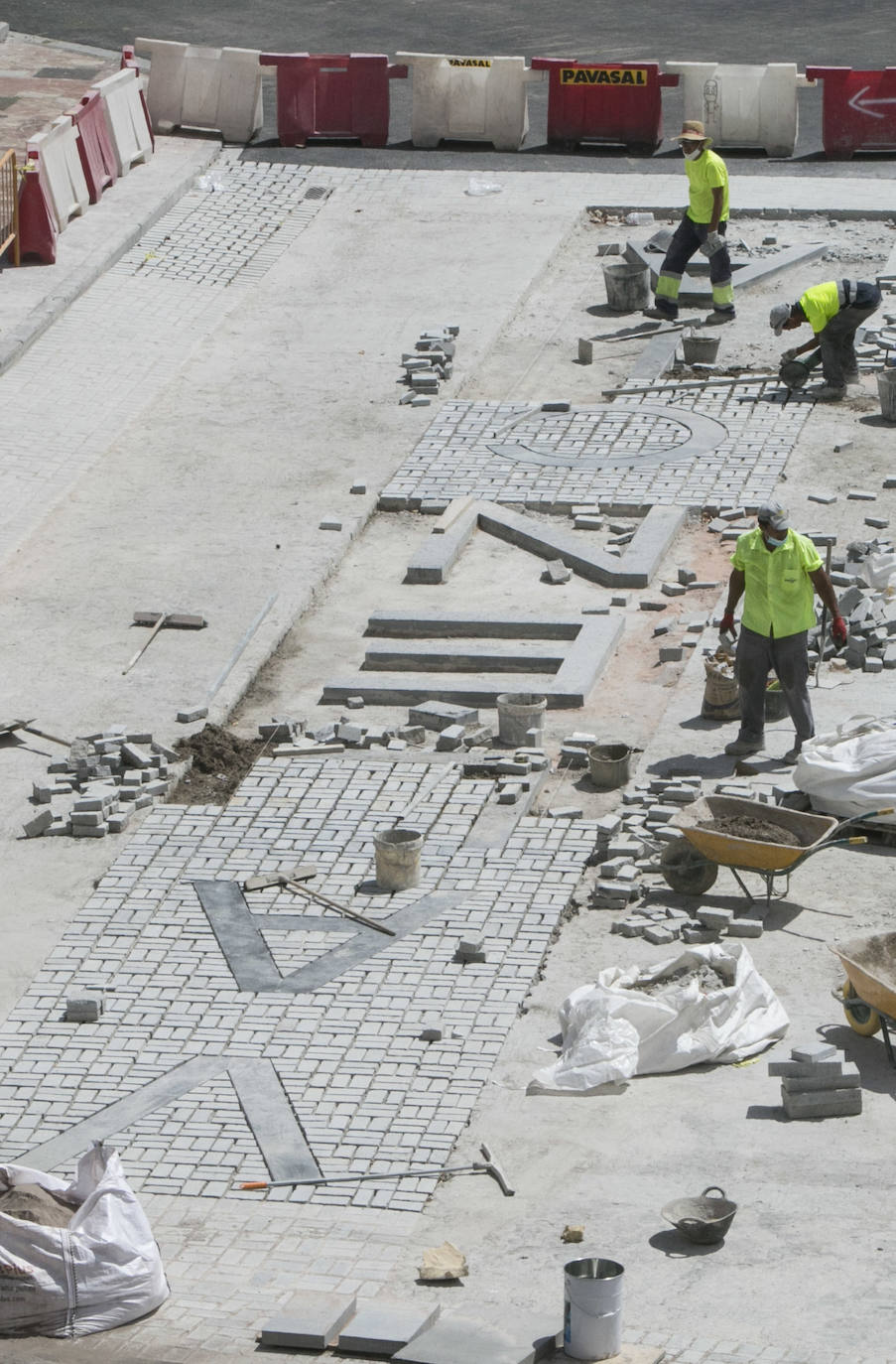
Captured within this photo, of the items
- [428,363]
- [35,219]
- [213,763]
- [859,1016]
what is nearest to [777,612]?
[859,1016]

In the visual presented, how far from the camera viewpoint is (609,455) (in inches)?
752

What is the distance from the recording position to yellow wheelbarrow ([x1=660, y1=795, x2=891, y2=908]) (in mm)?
12180

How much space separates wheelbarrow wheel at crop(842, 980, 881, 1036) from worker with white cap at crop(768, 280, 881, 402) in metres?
9.22

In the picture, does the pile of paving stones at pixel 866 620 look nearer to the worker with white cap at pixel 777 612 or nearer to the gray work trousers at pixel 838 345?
the worker with white cap at pixel 777 612

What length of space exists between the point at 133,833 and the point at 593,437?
705 centimetres

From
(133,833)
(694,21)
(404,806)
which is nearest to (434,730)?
(404,806)

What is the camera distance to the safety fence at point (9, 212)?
2302 centimetres

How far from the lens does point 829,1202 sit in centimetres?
987

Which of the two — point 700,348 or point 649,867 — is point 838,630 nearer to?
point 649,867

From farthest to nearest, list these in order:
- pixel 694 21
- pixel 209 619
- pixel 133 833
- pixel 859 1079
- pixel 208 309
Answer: pixel 694 21 → pixel 208 309 → pixel 209 619 → pixel 133 833 → pixel 859 1079

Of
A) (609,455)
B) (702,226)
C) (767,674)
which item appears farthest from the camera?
(702,226)

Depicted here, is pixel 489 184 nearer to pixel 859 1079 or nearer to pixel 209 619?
pixel 209 619

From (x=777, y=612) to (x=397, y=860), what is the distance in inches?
108

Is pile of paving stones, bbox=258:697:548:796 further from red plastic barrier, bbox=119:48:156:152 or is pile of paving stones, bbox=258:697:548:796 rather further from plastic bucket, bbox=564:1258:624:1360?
red plastic barrier, bbox=119:48:156:152
